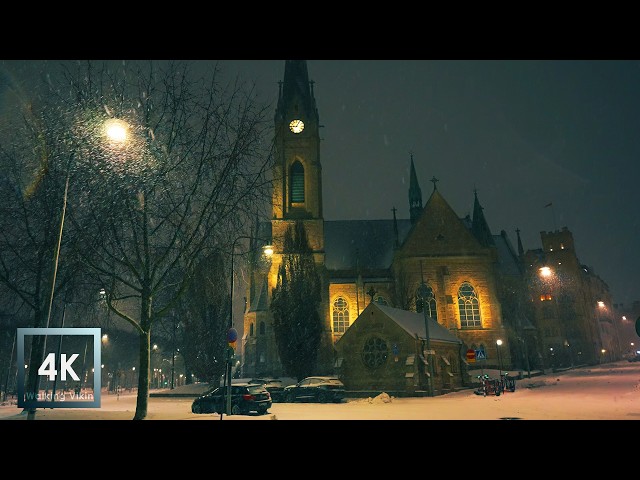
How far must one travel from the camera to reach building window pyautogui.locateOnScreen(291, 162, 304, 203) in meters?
53.8

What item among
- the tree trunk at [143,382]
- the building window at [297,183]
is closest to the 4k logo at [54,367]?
the tree trunk at [143,382]

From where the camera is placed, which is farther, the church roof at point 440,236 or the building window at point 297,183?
the building window at point 297,183

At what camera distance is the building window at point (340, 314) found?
51938mm

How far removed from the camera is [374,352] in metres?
31.7

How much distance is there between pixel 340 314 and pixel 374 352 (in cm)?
2114

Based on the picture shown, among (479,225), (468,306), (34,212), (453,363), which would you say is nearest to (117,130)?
(34,212)

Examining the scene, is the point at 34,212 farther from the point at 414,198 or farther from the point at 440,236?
the point at 414,198

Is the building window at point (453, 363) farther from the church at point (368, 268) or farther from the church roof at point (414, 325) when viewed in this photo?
the church at point (368, 268)

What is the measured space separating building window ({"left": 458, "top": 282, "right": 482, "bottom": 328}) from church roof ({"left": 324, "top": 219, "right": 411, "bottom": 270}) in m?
9.27

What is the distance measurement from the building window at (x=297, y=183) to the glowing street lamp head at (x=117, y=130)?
3941 cm

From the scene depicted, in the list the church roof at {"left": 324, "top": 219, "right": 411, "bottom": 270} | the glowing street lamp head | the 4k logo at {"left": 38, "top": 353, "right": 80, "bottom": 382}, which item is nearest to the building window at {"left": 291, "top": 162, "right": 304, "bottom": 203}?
the church roof at {"left": 324, "top": 219, "right": 411, "bottom": 270}
